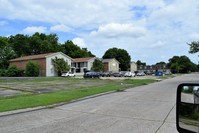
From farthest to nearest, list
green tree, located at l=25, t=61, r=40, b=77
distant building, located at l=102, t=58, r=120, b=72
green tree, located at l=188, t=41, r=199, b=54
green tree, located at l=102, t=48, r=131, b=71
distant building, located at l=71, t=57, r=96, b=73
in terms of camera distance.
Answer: green tree, located at l=102, t=48, r=131, b=71 < distant building, located at l=102, t=58, r=120, b=72 < distant building, located at l=71, t=57, r=96, b=73 < green tree, located at l=25, t=61, r=40, b=77 < green tree, located at l=188, t=41, r=199, b=54

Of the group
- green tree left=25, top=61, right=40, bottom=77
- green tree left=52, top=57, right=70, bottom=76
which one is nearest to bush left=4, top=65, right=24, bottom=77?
green tree left=25, top=61, right=40, bottom=77

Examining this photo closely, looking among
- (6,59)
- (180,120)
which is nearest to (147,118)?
(180,120)

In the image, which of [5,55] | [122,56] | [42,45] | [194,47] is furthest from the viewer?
[122,56]

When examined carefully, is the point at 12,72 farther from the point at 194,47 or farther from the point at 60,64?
the point at 194,47

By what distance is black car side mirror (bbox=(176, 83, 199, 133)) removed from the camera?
91.8 inches

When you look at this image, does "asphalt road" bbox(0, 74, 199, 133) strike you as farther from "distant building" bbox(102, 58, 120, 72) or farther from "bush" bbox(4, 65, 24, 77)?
"distant building" bbox(102, 58, 120, 72)

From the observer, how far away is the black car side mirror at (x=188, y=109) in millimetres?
2331

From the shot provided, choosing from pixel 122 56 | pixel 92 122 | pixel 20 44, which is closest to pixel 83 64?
pixel 20 44

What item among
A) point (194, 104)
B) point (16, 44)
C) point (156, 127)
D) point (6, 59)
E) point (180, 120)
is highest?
point (16, 44)

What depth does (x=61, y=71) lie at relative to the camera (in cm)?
7106

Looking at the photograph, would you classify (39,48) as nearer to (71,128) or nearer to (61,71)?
(61,71)

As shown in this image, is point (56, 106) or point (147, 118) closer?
point (147, 118)

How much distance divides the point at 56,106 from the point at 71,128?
197 inches

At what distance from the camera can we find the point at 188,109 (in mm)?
2422
